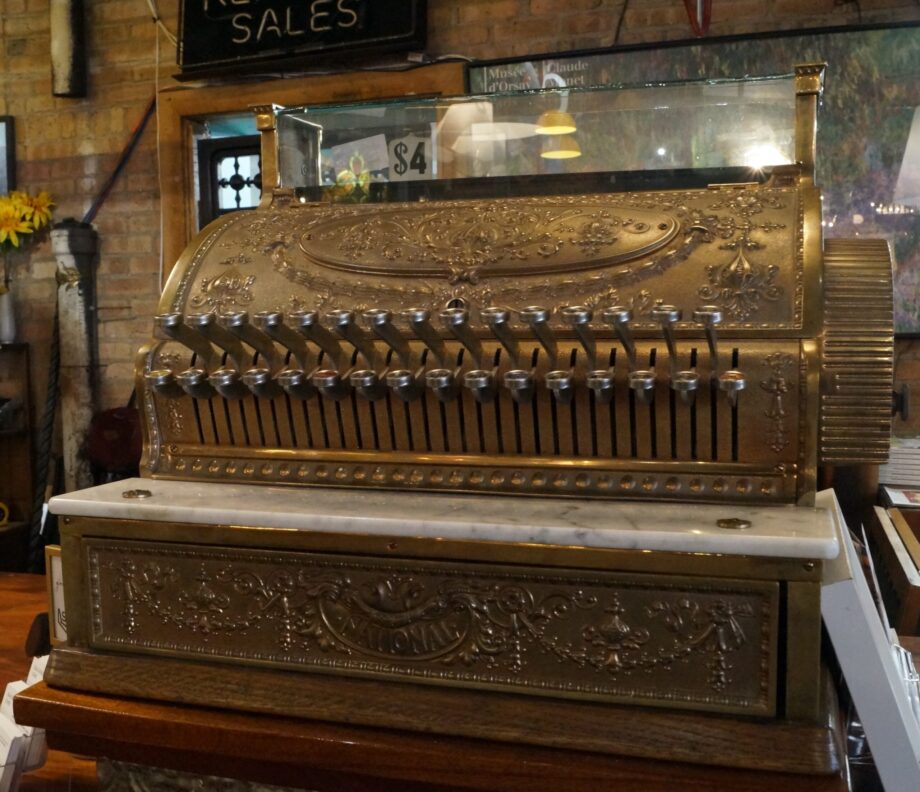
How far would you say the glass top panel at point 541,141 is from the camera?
1551 mm

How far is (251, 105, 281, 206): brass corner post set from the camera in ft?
5.60

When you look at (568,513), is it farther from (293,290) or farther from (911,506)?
(911,506)

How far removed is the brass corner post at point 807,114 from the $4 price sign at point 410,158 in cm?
61

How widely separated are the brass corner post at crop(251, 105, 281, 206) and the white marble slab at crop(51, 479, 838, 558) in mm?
614

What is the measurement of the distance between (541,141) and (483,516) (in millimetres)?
810

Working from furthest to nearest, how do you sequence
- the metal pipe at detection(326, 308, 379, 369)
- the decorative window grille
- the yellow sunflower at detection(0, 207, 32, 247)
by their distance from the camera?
the yellow sunflower at detection(0, 207, 32, 247) → the decorative window grille → the metal pipe at detection(326, 308, 379, 369)

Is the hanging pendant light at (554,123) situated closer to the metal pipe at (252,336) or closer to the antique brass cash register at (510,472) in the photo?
the antique brass cash register at (510,472)

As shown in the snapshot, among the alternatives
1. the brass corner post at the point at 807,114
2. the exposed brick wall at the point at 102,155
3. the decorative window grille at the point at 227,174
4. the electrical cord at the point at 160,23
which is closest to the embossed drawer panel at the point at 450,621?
the brass corner post at the point at 807,114

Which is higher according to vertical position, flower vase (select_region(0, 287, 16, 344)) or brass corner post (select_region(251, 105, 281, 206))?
brass corner post (select_region(251, 105, 281, 206))

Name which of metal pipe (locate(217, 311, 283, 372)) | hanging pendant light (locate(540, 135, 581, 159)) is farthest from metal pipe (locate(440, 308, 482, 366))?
hanging pendant light (locate(540, 135, 581, 159))

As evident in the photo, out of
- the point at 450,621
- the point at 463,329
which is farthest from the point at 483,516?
the point at 463,329

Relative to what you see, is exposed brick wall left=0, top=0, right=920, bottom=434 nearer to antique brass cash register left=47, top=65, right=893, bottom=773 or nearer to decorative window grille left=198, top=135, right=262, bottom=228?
decorative window grille left=198, top=135, right=262, bottom=228

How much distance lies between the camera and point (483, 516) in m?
1.14

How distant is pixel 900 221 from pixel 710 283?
207 centimetres
